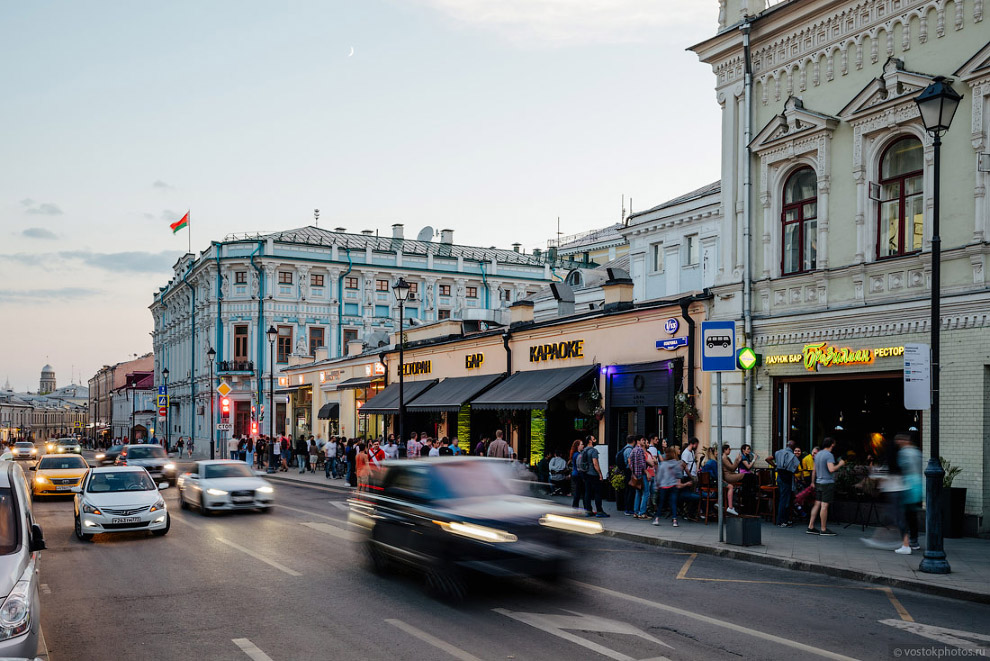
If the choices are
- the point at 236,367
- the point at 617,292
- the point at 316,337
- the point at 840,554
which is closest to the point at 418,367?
the point at 617,292

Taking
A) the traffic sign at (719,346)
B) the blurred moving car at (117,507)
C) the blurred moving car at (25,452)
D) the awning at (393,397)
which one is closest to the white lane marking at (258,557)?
the blurred moving car at (117,507)

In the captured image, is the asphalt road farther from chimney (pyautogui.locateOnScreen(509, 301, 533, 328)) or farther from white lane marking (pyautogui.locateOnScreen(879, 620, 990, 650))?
chimney (pyautogui.locateOnScreen(509, 301, 533, 328))

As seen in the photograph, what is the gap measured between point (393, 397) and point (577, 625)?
85.1ft

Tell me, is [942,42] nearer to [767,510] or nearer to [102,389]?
[767,510]

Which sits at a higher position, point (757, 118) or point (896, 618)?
point (757, 118)

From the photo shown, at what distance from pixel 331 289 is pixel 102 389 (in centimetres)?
10003

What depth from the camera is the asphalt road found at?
8078 mm

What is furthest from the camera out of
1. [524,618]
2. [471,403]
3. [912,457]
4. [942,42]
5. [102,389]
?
[102,389]

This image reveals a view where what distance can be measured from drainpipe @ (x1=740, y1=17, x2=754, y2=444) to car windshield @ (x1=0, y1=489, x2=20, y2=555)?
15.5 m

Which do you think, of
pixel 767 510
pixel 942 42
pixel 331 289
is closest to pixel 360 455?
pixel 767 510

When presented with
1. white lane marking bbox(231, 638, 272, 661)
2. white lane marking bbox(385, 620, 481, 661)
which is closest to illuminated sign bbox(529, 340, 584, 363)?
white lane marking bbox(385, 620, 481, 661)

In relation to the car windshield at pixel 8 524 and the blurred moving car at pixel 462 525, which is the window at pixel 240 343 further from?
the car windshield at pixel 8 524

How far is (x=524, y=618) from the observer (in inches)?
364

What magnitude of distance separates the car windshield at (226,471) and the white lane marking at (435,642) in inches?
505
